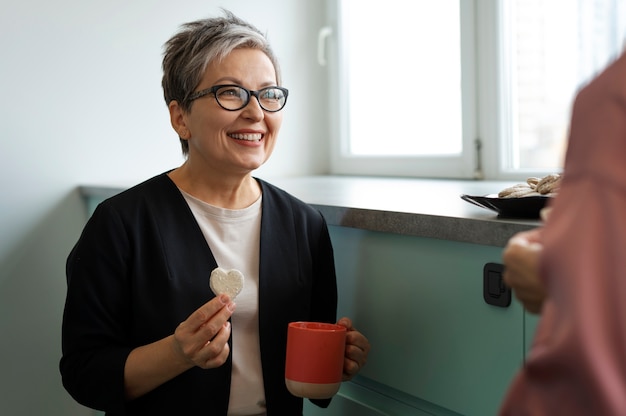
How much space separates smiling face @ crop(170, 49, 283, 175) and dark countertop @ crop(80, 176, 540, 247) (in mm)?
211

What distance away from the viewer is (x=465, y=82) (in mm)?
2184

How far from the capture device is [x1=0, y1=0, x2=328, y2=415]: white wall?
6.67 feet

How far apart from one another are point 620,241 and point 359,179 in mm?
1862

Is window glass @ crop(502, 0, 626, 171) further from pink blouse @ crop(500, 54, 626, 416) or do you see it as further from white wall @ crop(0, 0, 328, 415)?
pink blouse @ crop(500, 54, 626, 416)

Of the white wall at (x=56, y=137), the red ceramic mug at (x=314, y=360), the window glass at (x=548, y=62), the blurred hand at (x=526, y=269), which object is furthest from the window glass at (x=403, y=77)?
the blurred hand at (x=526, y=269)

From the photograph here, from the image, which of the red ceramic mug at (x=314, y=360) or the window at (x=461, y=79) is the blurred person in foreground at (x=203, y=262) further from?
the window at (x=461, y=79)

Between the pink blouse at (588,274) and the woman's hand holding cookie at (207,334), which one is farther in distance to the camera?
the woman's hand holding cookie at (207,334)

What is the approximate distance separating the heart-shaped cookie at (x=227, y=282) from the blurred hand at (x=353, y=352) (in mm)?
226

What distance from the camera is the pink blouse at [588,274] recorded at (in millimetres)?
541

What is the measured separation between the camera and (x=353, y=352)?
1.31 meters

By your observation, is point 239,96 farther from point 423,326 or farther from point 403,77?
point 403,77

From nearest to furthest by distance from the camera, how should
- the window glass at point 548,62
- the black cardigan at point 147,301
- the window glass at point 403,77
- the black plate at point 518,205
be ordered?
1. the black plate at point 518,205
2. the black cardigan at point 147,301
3. the window glass at point 548,62
4. the window glass at point 403,77

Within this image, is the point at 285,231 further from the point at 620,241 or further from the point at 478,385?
the point at 620,241

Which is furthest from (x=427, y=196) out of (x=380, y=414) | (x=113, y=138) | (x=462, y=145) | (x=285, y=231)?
(x=113, y=138)
